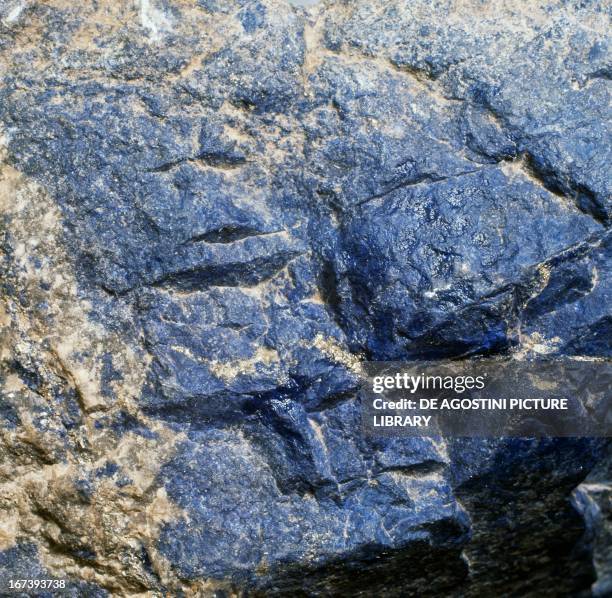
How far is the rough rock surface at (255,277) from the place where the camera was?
158 cm

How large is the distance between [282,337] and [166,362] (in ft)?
0.63

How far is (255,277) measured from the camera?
1589 millimetres

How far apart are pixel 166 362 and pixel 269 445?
0.22 m

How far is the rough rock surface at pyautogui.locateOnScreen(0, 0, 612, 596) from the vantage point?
5.17 feet

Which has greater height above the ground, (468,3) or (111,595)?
(468,3)

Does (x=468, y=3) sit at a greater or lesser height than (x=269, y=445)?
greater

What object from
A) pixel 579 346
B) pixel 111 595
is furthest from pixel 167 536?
pixel 579 346

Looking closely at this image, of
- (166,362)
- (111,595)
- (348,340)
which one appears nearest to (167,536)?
(111,595)

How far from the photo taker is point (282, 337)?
5.19 feet

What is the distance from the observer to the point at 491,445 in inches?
63.7

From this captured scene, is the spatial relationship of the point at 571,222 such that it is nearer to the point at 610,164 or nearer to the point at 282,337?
the point at 610,164

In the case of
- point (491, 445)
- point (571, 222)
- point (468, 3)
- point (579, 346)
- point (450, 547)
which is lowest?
point (450, 547)

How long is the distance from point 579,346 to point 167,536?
74 centimetres

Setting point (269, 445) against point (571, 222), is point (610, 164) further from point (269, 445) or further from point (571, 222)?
point (269, 445)
